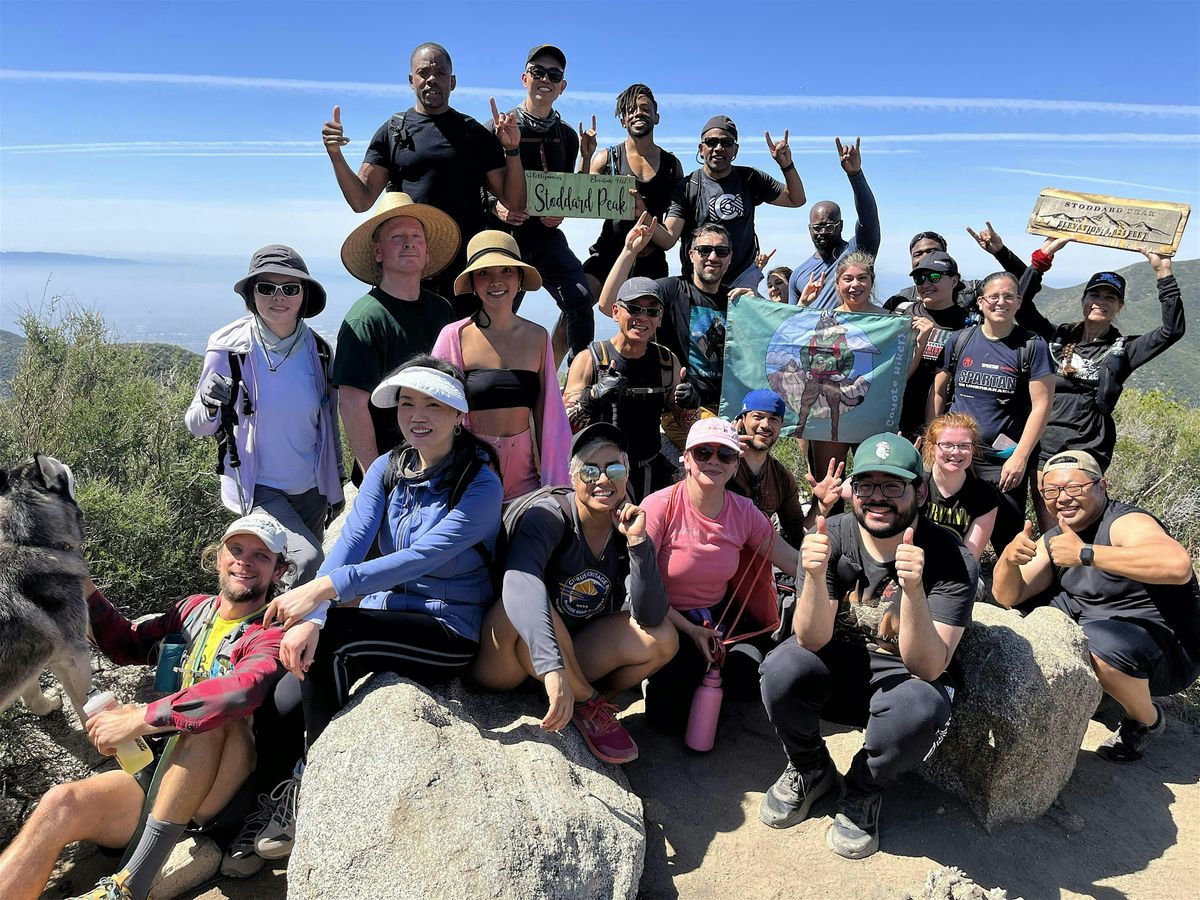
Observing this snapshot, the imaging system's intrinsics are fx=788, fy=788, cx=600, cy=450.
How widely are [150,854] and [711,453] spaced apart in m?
3.31

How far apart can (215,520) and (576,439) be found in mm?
4513

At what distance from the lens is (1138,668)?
487cm

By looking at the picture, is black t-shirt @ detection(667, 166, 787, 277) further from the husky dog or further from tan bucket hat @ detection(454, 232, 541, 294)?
the husky dog

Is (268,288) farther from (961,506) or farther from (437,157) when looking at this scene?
(961,506)

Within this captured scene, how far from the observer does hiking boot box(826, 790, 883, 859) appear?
4.08 metres

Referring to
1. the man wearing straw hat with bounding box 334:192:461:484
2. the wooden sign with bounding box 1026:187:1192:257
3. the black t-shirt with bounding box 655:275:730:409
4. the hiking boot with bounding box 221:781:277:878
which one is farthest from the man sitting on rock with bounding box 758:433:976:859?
the wooden sign with bounding box 1026:187:1192:257

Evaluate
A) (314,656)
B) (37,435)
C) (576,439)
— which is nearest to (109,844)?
(314,656)

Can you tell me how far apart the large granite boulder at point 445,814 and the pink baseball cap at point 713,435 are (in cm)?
180

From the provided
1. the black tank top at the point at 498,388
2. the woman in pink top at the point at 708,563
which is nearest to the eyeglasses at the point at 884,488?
the woman in pink top at the point at 708,563

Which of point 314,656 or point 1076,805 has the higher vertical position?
point 314,656

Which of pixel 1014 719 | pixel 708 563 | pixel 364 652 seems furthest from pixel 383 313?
pixel 1014 719

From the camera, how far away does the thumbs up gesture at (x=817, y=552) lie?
12.7 ft

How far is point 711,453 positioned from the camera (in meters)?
4.50

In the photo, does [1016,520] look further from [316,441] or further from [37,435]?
[37,435]
